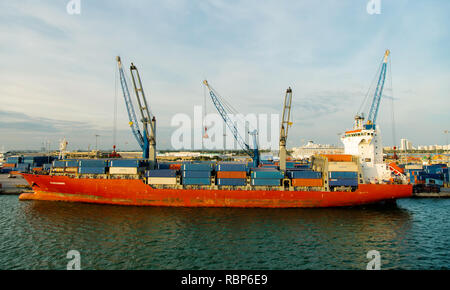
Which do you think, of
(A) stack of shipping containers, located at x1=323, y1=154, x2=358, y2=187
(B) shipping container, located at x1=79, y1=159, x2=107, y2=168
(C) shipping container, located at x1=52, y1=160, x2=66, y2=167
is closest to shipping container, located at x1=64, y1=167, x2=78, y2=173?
(C) shipping container, located at x1=52, y1=160, x2=66, y2=167

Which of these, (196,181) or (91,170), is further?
(91,170)

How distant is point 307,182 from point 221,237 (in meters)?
17.9

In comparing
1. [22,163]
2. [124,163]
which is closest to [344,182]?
[124,163]

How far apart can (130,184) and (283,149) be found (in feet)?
85.9

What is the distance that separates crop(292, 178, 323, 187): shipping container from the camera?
115 feet

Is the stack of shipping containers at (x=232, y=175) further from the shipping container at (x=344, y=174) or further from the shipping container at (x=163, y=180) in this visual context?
the shipping container at (x=344, y=174)

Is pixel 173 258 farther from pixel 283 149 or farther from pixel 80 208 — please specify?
pixel 283 149

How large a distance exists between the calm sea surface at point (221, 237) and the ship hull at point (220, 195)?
138 cm

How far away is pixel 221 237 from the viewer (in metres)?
23.5

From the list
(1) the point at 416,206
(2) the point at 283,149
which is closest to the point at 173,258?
(2) the point at 283,149

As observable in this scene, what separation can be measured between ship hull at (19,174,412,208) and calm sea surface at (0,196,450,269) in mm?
1382

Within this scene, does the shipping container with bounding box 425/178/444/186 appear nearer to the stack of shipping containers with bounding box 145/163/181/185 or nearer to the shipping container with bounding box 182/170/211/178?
the shipping container with bounding box 182/170/211/178

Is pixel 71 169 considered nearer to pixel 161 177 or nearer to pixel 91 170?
pixel 91 170

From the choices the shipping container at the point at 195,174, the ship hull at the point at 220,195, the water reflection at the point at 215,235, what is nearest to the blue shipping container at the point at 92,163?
the ship hull at the point at 220,195
